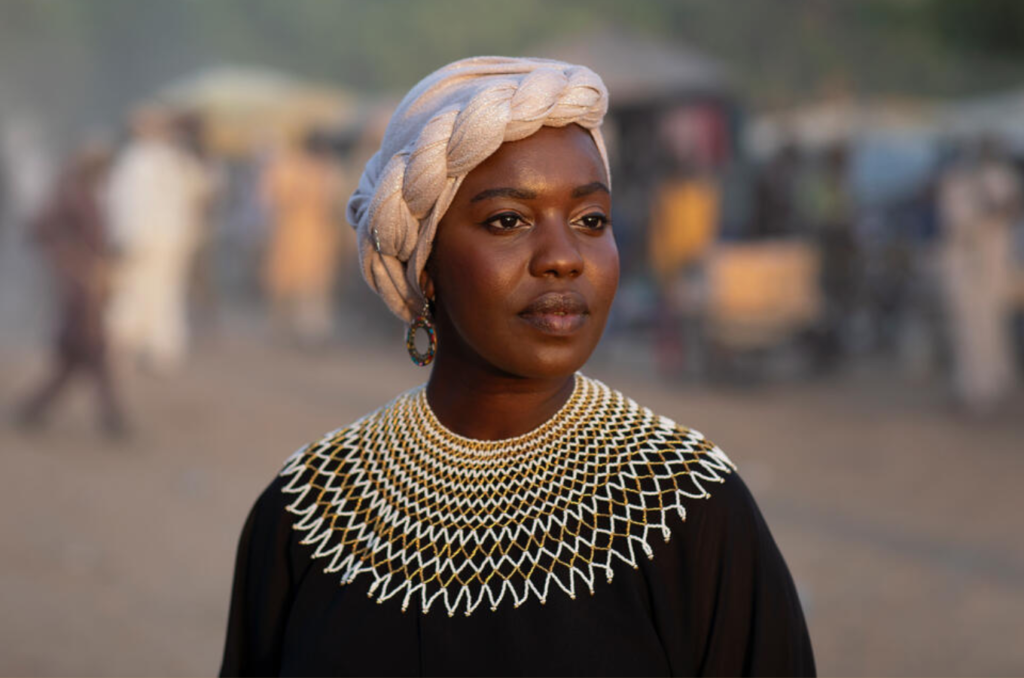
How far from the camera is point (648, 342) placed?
14289mm

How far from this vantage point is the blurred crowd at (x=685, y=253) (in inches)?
381

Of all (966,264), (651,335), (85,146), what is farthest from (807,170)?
(85,146)

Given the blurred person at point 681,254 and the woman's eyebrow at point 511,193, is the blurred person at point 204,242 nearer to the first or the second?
the blurred person at point 681,254

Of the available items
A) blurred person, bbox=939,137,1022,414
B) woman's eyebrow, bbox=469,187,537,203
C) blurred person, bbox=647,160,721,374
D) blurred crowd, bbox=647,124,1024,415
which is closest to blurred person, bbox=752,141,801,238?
blurred crowd, bbox=647,124,1024,415

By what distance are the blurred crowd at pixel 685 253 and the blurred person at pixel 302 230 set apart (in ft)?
0.09

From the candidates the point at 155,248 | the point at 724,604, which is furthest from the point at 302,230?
the point at 724,604

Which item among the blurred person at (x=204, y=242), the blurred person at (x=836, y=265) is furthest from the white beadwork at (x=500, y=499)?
the blurred person at (x=204, y=242)

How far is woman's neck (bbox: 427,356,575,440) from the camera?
6.84ft

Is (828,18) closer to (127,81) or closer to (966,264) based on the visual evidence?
(966,264)

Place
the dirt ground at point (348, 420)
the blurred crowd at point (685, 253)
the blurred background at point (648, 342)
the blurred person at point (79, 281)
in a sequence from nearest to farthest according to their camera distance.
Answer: the dirt ground at point (348, 420) < the blurred background at point (648, 342) < the blurred person at point (79, 281) < the blurred crowd at point (685, 253)

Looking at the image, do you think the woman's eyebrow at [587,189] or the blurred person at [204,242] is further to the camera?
the blurred person at [204,242]

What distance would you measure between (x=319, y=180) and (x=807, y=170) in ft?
22.8

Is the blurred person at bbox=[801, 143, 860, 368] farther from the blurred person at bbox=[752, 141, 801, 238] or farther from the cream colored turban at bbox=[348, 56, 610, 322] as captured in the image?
the cream colored turban at bbox=[348, 56, 610, 322]

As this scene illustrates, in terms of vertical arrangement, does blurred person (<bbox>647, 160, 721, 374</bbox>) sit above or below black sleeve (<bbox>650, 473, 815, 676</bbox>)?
above
